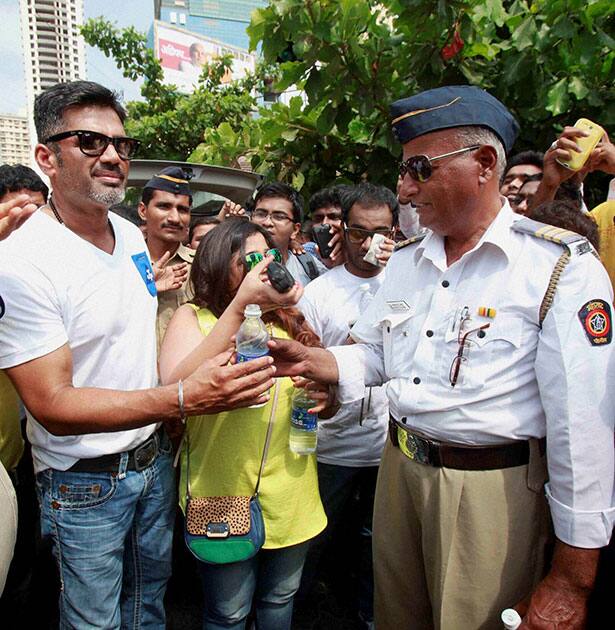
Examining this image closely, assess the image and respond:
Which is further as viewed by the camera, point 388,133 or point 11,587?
point 388,133

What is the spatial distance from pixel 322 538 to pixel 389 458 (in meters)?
1.07

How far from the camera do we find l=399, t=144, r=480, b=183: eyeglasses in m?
1.74

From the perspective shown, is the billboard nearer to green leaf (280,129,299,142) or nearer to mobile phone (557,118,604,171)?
green leaf (280,129,299,142)

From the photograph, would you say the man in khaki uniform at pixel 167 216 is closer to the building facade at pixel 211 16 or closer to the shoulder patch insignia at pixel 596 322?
the shoulder patch insignia at pixel 596 322

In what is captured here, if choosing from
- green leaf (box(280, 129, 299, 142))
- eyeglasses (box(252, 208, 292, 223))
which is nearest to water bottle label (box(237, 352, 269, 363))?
eyeglasses (box(252, 208, 292, 223))

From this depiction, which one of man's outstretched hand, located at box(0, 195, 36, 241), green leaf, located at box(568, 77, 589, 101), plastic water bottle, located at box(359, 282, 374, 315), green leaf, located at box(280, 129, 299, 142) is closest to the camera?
man's outstretched hand, located at box(0, 195, 36, 241)

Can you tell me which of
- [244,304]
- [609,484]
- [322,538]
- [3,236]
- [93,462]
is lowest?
[322,538]

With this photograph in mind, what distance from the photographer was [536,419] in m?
1.67

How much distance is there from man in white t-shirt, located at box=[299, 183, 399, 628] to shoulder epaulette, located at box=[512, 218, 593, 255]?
1.22 m

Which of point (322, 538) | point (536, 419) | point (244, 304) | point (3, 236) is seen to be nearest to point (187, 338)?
point (244, 304)

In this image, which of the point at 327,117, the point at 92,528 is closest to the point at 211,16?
the point at 327,117

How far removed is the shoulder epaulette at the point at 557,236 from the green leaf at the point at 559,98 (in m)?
2.50

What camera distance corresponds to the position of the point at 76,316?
1.86m

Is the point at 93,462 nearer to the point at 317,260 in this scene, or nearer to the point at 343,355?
the point at 343,355
